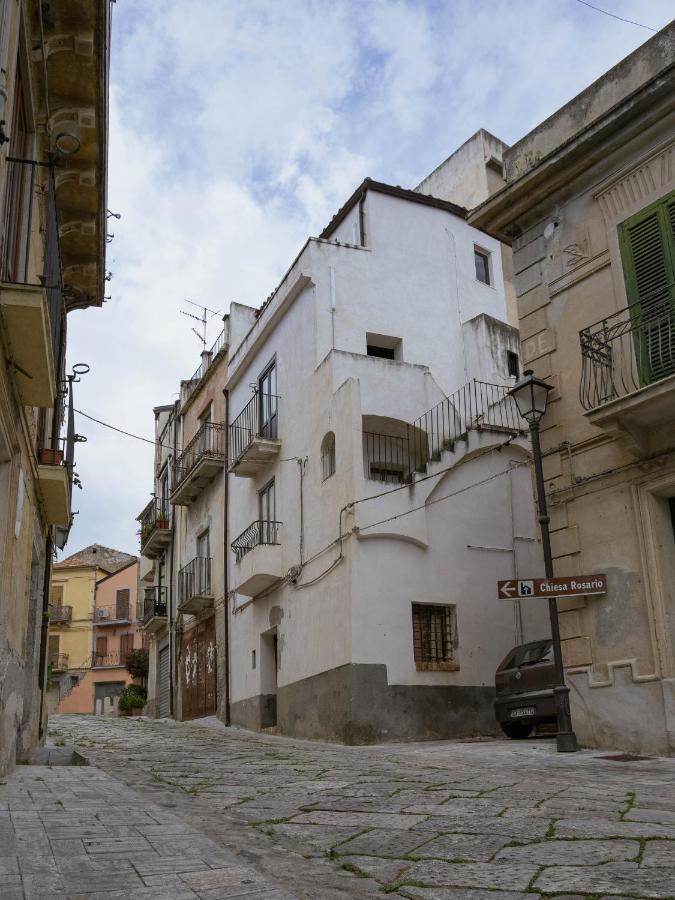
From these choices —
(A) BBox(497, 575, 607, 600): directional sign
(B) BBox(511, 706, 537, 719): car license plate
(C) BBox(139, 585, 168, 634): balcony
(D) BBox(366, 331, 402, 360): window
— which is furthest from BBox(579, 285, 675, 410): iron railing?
(C) BBox(139, 585, 168, 634): balcony

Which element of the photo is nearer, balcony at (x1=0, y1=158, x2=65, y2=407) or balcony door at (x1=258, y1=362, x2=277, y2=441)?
balcony at (x1=0, y1=158, x2=65, y2=407)

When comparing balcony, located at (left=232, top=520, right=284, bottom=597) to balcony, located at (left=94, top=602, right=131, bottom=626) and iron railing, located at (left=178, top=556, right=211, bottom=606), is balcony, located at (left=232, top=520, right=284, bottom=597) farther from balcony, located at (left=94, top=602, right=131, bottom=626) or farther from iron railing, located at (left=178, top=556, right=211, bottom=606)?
balcony, located at (left=94, top=602, right=131, bottom=626)

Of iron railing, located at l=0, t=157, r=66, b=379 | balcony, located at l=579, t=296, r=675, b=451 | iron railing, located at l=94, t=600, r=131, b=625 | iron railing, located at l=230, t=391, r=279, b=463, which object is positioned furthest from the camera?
iron railing, located at l=94, t=600, r=131, b=625

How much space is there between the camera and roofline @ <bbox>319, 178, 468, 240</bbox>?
20.3m

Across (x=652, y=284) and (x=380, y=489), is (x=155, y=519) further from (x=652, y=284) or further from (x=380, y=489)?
(x=652, y=284)

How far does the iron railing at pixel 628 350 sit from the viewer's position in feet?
34.1

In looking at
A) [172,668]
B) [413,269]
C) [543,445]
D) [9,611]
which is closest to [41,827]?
[9,611]

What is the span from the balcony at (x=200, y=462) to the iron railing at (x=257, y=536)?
342 centimetres

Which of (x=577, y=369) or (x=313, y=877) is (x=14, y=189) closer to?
(x=313, y=877)

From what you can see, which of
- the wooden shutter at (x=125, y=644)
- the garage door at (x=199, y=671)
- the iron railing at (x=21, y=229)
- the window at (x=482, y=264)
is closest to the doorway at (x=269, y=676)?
the garage door at (x=199, y=671)

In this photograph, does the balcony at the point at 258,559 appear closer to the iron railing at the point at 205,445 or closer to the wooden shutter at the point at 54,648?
the iron railing at the point at 205,445

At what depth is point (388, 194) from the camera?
67.2ft

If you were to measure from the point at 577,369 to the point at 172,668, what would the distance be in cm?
1853

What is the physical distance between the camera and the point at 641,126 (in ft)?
36.4
